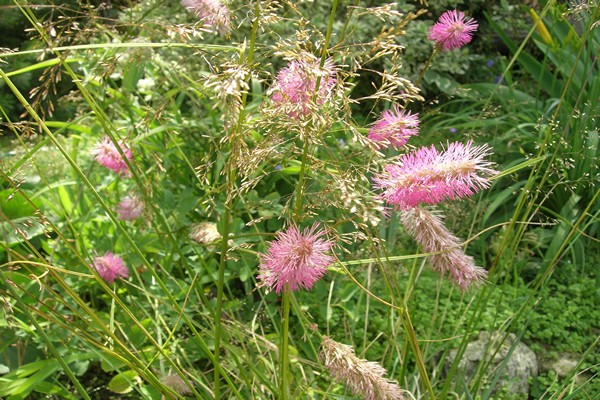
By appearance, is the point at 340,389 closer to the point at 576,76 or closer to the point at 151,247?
the point at 151,247

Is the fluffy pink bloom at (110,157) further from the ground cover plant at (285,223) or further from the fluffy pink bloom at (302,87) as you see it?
the fluffy pink bloom at (302,87)

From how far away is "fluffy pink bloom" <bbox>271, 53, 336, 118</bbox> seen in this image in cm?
110

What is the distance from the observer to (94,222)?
10.4 ft

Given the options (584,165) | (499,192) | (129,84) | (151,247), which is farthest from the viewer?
(499,192)

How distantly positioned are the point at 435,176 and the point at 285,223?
336mm

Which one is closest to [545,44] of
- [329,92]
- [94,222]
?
[94,222]

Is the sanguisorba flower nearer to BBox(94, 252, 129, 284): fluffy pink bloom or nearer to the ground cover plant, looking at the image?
the ground cover plant

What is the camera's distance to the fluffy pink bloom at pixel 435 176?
3.66 feet

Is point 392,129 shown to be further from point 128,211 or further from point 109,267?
point 128,211

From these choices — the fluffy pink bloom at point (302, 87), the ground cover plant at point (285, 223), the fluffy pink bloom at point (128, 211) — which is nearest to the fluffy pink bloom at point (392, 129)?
the ground cover plant at point (285, 223)

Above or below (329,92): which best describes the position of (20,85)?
below

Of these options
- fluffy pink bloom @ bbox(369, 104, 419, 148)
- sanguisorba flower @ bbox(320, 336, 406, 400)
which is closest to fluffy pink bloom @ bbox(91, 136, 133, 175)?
fluffy pink bloom @ bbox(369, 104, 419, 148)

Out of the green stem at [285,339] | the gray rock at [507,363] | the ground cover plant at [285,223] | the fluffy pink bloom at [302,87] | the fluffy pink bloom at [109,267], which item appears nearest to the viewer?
the fluffy pink bloom at [302,87]

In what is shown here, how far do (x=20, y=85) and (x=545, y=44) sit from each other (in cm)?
385
